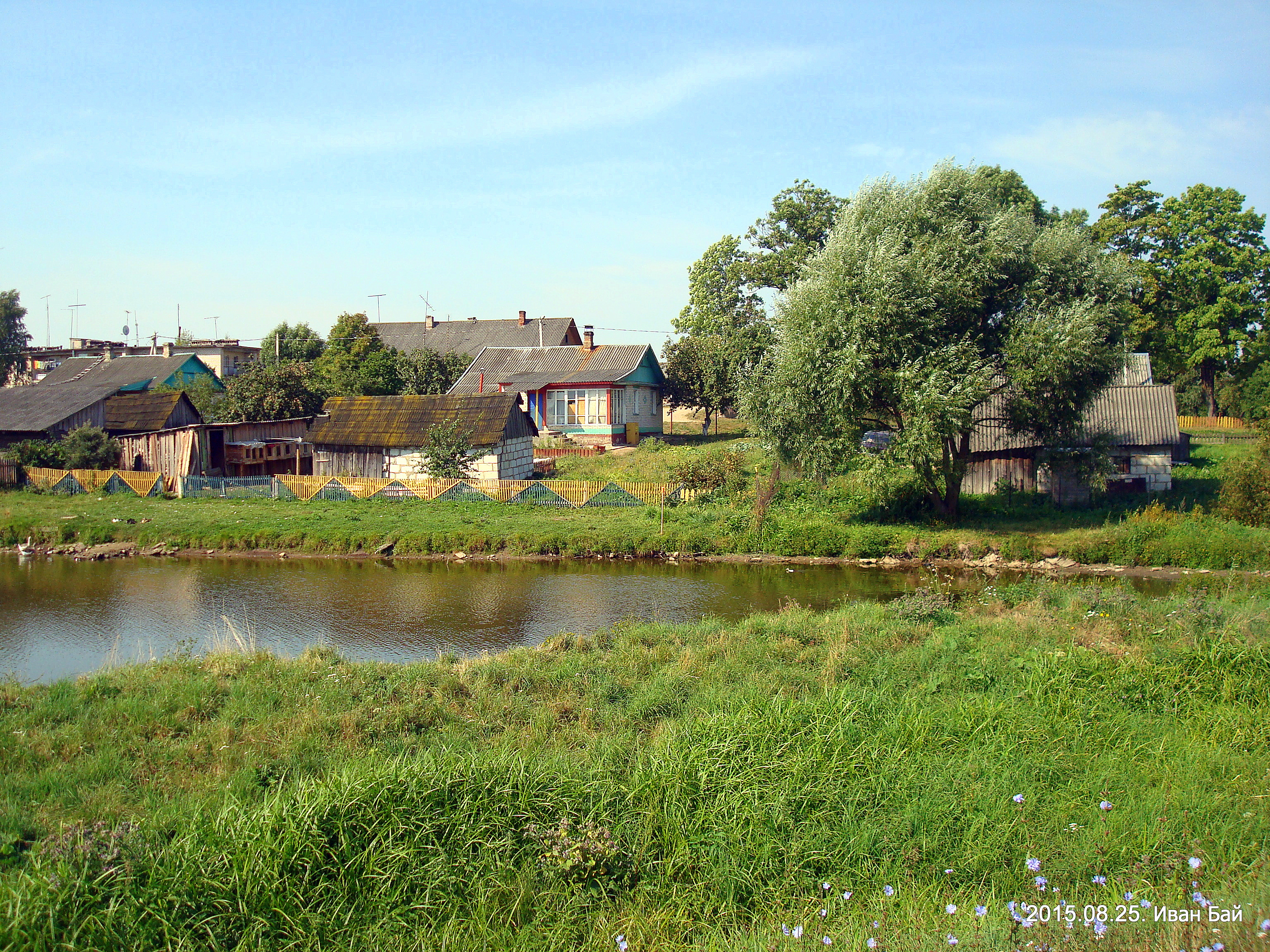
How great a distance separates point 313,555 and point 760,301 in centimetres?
2567

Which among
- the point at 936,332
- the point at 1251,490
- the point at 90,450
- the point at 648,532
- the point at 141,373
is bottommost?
the point at 648,532

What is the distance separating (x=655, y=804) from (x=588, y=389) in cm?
3561

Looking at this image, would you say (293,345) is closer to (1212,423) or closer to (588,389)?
(588,389)

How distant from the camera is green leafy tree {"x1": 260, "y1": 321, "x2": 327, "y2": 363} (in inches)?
2127

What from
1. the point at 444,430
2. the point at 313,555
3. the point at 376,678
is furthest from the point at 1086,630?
the point at 444,430

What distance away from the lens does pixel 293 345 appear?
2146 inches

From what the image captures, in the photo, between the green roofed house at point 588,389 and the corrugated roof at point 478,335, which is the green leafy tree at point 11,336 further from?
the green roofed house at point 588,389

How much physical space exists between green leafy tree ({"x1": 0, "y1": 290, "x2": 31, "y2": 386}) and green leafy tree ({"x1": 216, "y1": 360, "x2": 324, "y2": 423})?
3825cm

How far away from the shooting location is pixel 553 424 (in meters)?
42.6

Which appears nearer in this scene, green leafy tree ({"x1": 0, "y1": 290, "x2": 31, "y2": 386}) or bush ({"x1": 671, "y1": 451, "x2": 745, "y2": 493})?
bush ({"x1": 671, "y1": 451, "x2": 745, "y2": 493})

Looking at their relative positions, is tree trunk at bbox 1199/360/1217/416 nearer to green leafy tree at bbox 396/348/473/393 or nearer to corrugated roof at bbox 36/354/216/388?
green leafy tree at bbox 396/348/473/393

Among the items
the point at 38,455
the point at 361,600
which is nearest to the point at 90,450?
the point at 38,455

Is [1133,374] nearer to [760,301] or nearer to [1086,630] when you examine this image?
[760,301]

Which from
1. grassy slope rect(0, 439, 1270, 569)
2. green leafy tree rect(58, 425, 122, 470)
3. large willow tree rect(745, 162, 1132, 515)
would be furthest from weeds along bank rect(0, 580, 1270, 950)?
green leafy tree rect(58, 425, 122, 470)
